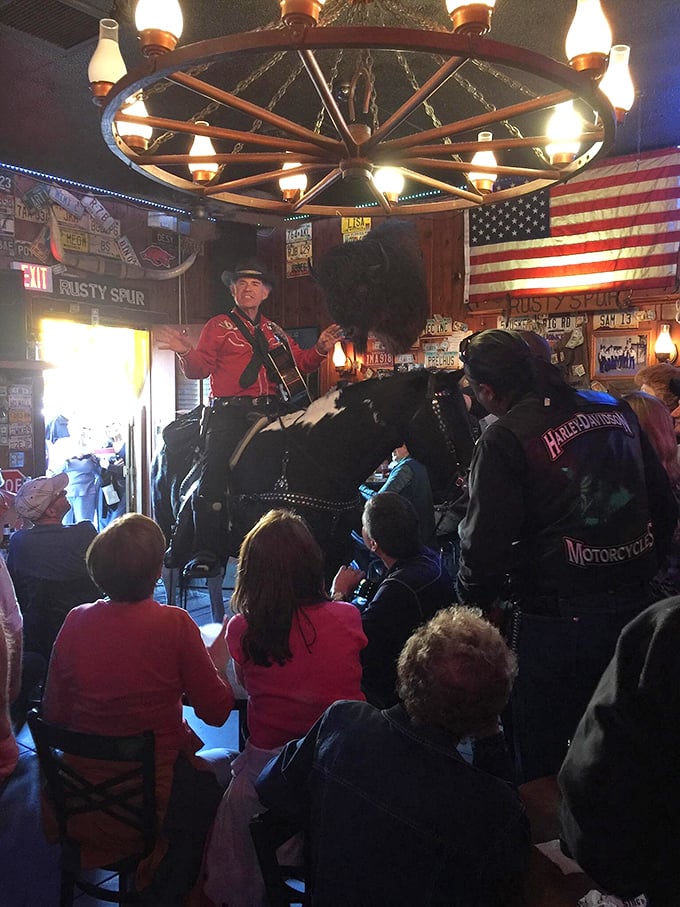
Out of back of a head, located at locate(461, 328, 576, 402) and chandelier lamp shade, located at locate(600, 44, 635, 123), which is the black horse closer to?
back of a head, located at locate(461, 328, 576, 402)

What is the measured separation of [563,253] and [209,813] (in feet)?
22.2

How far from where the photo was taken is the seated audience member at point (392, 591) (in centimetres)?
264

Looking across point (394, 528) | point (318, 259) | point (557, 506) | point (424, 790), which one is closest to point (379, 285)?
point (394, 528)

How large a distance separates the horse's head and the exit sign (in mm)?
5466

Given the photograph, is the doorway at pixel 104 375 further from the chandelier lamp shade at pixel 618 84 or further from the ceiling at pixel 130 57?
the chandelier lamp shade at pixel 618 84

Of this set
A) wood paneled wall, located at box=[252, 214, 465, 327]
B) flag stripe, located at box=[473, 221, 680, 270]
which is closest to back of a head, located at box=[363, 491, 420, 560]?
wood paneled wall, located at box=[252, 214, 465, 327]

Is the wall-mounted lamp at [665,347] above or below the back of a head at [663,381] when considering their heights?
above

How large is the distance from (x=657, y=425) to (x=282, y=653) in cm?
186

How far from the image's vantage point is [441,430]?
3.08m

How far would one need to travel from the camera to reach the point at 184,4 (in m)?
4.08

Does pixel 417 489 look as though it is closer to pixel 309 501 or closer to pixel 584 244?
pixel 309 501

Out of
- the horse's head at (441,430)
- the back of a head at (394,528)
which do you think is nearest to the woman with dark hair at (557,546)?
the back of a head at (394,528)

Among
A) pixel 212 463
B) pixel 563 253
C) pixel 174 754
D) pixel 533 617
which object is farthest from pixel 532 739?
pixel 563 253

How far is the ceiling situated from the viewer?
13.7 ft
